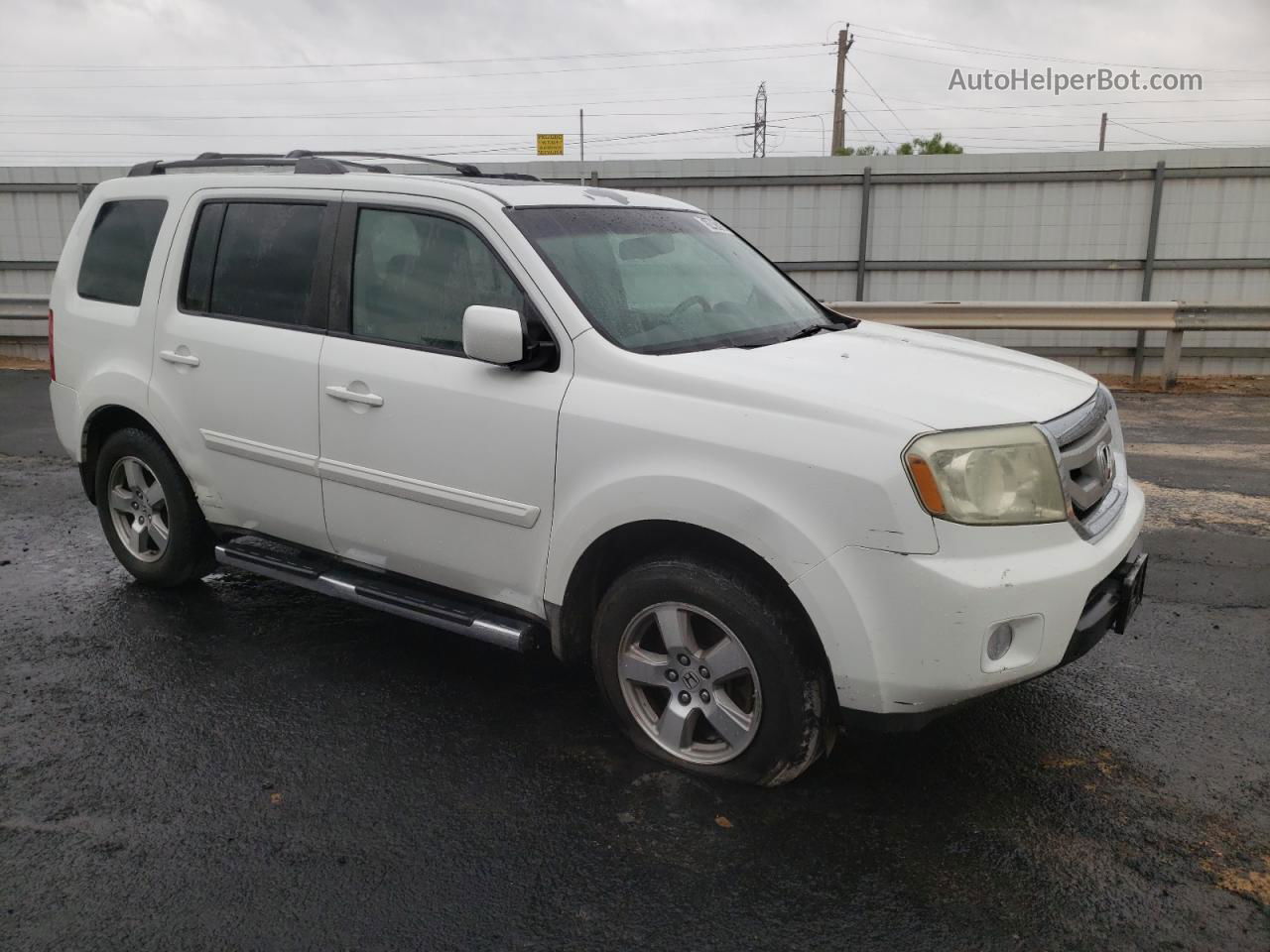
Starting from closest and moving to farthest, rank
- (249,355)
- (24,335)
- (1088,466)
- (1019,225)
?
(1088,466), (249,355), (1019,225), (24,335)

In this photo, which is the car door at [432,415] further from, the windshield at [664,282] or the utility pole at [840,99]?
the utility pole at [840,99]

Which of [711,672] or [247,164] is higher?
[247,164]

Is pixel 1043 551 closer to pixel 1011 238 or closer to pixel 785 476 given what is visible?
pixel 785 476

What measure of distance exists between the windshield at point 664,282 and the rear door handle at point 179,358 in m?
1.65

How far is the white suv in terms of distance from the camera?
119 inches

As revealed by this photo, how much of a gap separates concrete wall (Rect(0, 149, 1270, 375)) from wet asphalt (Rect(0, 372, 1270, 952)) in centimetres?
997

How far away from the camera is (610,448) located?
339cm

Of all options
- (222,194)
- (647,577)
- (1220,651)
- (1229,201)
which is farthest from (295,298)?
(1229,201)

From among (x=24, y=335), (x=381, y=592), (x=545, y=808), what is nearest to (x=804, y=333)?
(x=381, y=592)

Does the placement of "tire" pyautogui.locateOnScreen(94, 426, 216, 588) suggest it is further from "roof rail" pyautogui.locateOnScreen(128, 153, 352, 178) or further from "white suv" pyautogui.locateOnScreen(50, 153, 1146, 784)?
"roof rail" pyautogui.locateOnScreen(128, 153, 352, 178)

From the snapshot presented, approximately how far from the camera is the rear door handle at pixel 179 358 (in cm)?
457

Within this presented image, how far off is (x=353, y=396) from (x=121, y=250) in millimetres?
1876

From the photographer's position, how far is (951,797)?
340 centimetres

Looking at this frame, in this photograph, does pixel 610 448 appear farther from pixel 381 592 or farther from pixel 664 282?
pixel 381 592
